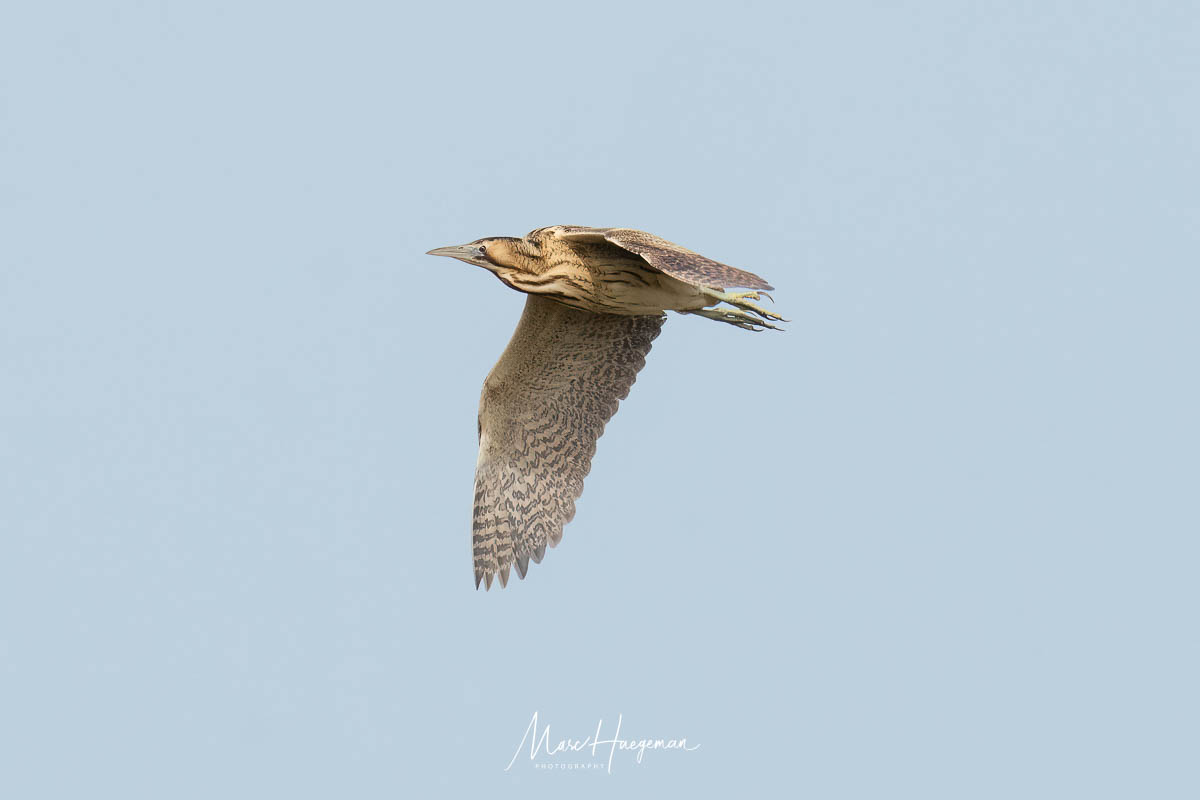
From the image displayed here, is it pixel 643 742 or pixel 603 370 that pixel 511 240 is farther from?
pixel 643 742

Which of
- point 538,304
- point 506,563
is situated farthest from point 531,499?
point 538,304

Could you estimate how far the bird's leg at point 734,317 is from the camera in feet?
29.4

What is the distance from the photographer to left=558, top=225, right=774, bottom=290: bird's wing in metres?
7.62

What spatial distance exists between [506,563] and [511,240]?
6.63 feet

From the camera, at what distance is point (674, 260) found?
25.8 feet

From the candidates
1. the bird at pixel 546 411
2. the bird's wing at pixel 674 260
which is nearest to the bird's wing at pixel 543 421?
the bird at pixel 546 411

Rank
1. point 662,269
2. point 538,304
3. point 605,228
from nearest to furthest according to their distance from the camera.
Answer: point 662,269 < point 605,228 < point 538,304

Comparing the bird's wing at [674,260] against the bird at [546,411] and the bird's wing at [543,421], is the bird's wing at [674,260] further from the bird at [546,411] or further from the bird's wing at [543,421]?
the bird's wing at [543,421]

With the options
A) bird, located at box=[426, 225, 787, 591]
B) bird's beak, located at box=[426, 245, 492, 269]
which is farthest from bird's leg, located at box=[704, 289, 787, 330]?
bird's beak, located at box=[426, 245, 492, 269]

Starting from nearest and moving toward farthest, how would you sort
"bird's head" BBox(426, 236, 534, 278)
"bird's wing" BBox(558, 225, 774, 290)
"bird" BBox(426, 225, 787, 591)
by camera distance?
"bird's wing" BBox(558, 225, 774, 290)
"bird's head" BBox(426, 236, 534, 278)
"bird" BBox(426, 225, 787, 591)

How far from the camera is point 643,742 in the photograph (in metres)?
9.61

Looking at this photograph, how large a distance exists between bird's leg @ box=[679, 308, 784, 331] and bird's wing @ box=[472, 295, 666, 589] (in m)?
0.55

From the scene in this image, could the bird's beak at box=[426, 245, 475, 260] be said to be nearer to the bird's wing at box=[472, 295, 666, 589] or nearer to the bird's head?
the bird's head

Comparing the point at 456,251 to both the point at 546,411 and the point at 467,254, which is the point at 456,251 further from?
the point at 546,411
